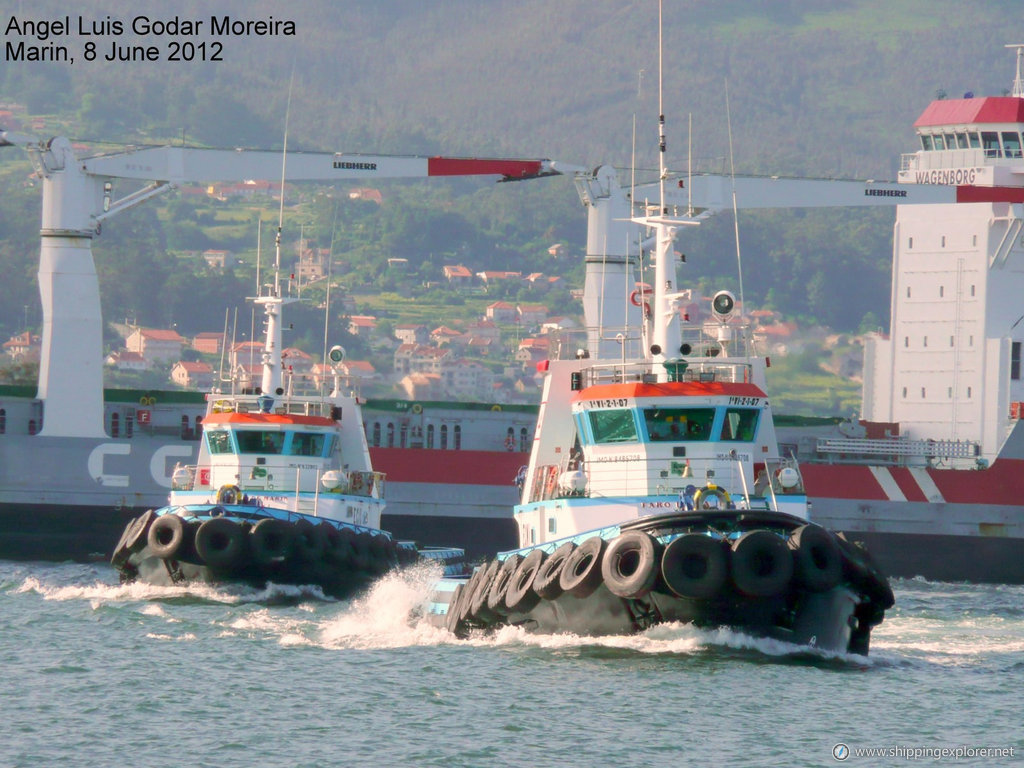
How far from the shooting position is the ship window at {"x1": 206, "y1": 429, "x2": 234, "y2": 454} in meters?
37.2

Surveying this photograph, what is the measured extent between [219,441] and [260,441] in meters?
0.96

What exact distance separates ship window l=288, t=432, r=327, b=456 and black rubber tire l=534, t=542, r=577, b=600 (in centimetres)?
1312

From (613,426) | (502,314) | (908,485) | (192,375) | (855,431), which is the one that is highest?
(502,314)

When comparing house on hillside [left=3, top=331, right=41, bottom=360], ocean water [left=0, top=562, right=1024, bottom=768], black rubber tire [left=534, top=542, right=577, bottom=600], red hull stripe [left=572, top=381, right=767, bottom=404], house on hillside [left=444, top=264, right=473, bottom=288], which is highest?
house on hillside [left=444, top=264, right=473, bottom=288]

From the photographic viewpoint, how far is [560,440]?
30125 mm

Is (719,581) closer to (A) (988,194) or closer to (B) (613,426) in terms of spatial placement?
(B) (613,426)

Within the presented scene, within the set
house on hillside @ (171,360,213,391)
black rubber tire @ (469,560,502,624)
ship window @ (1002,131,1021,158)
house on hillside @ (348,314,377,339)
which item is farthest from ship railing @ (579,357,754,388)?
house on hillside @ (348,314,377,339)

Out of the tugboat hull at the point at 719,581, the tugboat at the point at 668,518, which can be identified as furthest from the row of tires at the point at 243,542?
the tugboat hull at the point at 719,581

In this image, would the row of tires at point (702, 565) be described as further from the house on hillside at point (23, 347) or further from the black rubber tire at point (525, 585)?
the house on hillside at point (23, 347)

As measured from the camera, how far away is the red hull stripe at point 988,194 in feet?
174

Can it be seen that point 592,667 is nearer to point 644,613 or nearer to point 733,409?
point 644,613

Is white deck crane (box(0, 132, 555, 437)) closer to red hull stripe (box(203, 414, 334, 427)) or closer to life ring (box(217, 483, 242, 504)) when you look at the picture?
red hull stripe (box(203, 414, 334, 427))

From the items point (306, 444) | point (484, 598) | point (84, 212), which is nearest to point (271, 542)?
point (306, 444)

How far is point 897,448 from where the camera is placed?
176 feet
